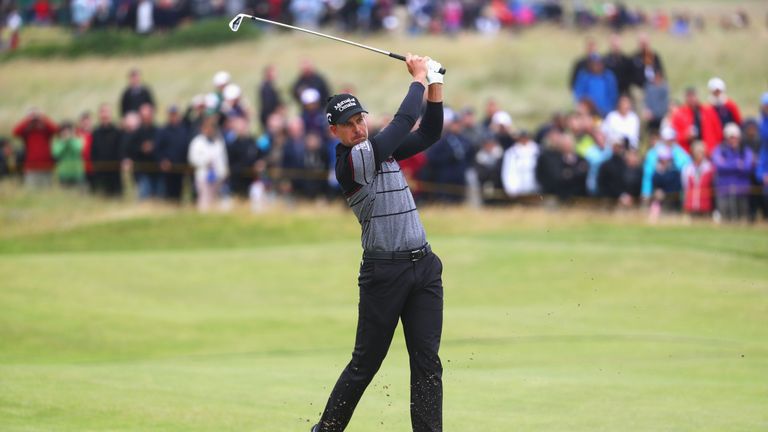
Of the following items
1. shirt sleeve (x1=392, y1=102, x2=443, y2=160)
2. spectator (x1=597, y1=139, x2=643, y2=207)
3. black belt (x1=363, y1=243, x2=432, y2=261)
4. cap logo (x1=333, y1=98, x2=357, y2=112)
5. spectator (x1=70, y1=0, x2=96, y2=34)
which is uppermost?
spectator (x1=70, y1=0, x2=96, y2=34)

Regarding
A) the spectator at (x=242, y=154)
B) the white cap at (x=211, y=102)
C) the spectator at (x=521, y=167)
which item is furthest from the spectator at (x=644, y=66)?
the white cap at (x=211, y=102)

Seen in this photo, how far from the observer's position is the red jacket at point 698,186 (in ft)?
77.5

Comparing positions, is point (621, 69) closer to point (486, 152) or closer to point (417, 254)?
point (486, 152)

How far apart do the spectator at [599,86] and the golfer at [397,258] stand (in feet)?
69.5

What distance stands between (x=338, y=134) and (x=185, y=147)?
65.0 ft

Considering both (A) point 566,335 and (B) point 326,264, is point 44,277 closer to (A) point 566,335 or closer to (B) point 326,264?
(B) point 326,264

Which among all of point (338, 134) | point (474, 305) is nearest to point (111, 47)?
point (474, 305)

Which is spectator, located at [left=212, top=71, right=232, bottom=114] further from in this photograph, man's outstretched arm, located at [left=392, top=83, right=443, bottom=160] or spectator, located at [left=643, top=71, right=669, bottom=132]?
man's outstretched arm, located at [left=392, top=83, right=443, bottom=160]

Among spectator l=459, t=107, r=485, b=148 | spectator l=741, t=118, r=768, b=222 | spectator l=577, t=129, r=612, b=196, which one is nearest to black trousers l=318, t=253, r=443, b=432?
spectator l=741, t=118, r=768, b=222

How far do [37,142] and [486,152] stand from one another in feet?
36.5

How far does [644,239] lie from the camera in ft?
75.8

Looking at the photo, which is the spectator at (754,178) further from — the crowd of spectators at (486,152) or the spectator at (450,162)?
the spectator at (450,162)

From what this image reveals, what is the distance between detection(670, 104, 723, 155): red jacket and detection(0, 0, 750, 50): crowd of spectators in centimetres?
1995

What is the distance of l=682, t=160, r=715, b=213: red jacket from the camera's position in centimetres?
2361
